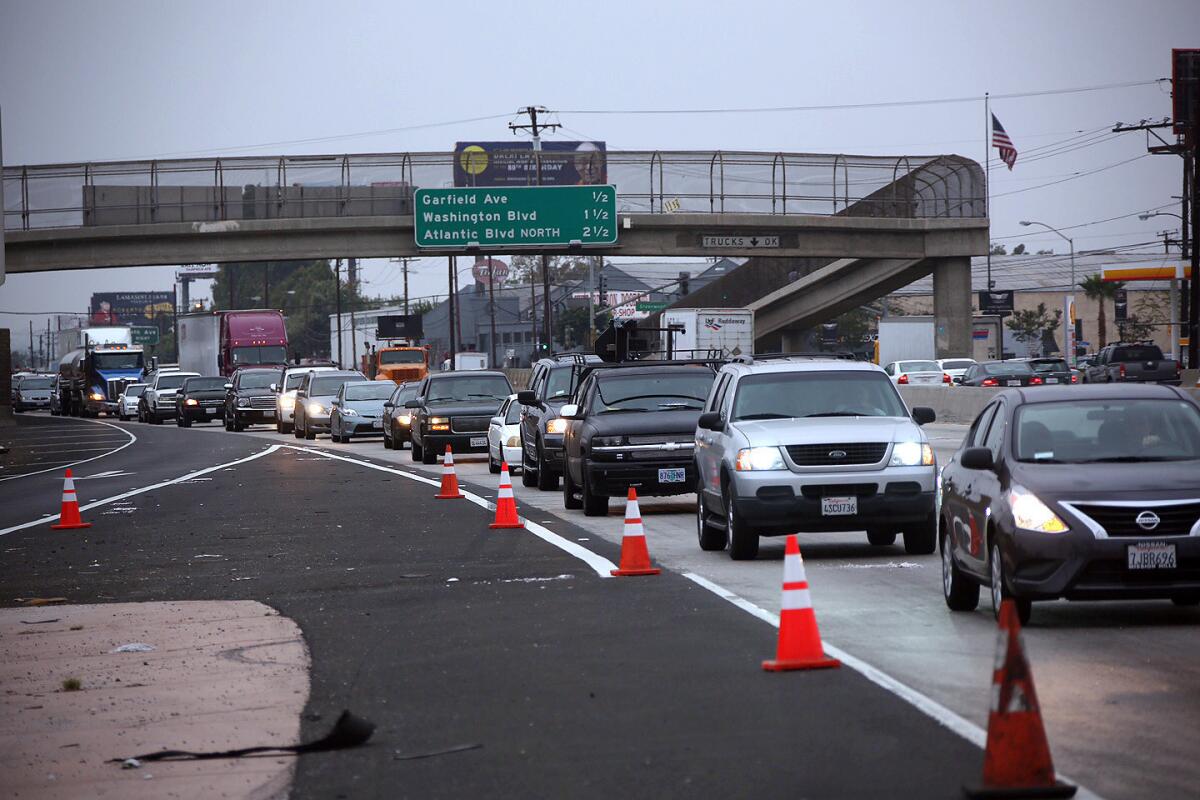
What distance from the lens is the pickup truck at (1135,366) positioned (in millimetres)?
53969

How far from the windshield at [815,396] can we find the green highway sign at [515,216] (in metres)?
41.0

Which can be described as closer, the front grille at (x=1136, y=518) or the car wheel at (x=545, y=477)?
the front grille at (x=1136, y=518)

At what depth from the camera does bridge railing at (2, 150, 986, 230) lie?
54.4 metres

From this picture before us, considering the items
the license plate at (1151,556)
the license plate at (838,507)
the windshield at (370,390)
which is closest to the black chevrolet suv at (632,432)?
the license plate at (838,507)

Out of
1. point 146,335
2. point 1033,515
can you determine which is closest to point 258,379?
point 1033,515

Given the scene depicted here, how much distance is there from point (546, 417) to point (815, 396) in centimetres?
950

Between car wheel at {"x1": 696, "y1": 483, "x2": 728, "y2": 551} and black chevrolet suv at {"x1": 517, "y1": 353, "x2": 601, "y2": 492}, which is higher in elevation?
black chevrolet suv at {"x1": 517, "y1": 353, "x2": 601, "y2": 492}

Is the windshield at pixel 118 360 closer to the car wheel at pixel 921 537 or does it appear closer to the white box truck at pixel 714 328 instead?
the white box truck at pixel 714 328

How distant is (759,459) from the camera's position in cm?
1580

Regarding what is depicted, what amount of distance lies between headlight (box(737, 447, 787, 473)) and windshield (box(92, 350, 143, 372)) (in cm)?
7843

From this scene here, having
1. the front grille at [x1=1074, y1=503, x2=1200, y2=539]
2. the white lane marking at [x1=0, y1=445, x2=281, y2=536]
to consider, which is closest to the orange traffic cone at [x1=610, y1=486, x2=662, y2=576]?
the front grille at [x1=1074, y1=503, x2=1200, y2=539]

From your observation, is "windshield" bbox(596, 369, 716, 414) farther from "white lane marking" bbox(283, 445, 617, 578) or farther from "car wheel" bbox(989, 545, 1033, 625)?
"car wheel" bbox(989, 545, 1033, 625)

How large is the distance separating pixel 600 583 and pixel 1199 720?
674cm

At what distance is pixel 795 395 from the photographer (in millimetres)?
17094
